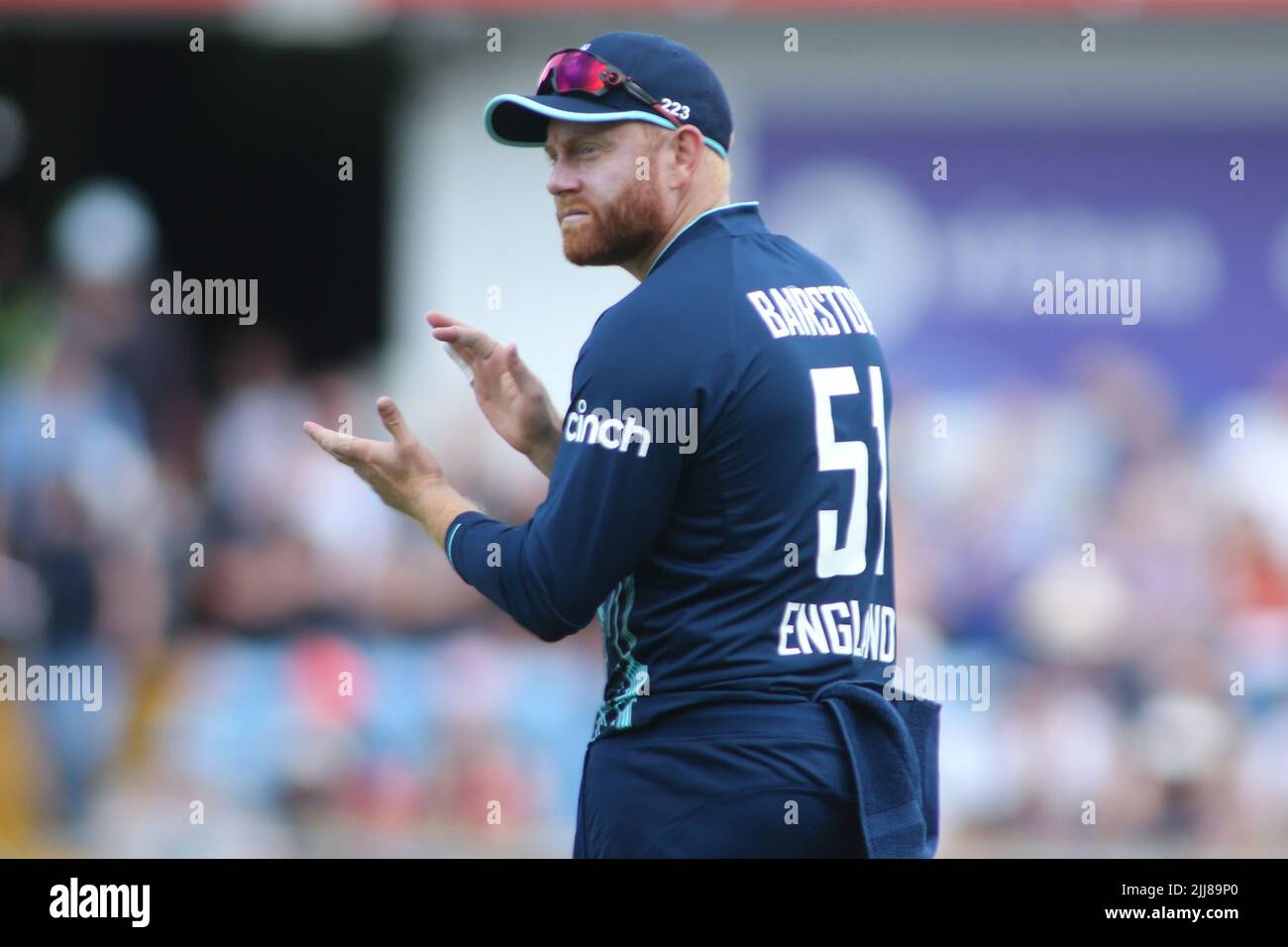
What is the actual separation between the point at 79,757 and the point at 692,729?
206 inches

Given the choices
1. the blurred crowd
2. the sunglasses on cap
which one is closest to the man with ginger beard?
the sunglasses on cap

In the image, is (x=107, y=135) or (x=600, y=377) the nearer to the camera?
(x=600, y=377)

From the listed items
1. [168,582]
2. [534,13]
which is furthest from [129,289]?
[534,13]

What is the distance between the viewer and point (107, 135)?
1255 cm

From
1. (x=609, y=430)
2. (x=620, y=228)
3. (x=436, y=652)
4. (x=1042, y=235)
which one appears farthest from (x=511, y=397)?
(x=1042, y=235)

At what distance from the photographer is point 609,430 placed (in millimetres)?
3346

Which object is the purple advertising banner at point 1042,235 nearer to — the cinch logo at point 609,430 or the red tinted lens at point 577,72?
the red tinted lens at point 577,72

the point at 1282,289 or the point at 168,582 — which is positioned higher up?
the point at 1282,289

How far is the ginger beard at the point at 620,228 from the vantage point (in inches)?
141

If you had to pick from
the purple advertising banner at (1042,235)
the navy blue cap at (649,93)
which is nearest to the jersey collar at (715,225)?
the navy blue cap at (649,93)

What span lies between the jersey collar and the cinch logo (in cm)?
36

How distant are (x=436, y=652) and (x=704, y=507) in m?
4.88

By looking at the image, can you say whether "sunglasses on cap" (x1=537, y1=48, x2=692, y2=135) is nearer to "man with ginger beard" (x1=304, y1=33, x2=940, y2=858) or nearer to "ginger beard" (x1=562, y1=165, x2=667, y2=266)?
"man with ginger beard" (x1=304, y1=33, x2=940, y2=858)
